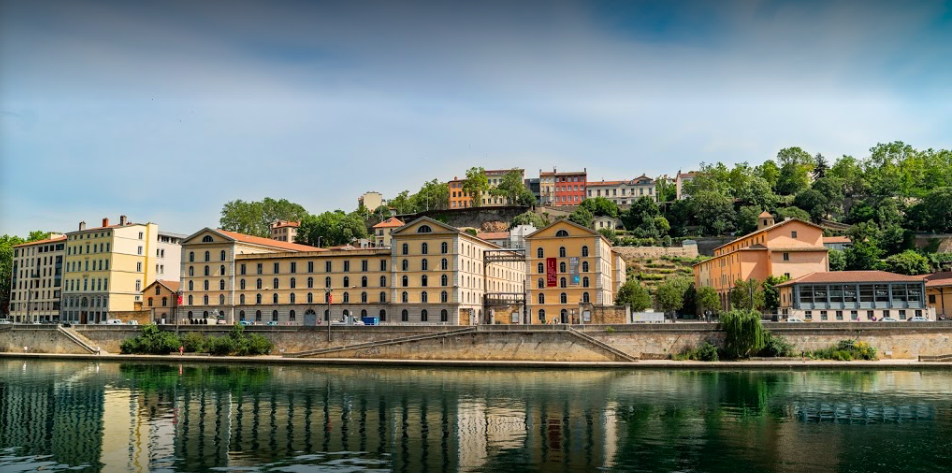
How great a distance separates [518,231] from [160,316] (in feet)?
167

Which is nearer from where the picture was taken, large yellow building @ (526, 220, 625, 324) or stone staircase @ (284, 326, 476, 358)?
stone staircase @ (284, 326, 476, 358)

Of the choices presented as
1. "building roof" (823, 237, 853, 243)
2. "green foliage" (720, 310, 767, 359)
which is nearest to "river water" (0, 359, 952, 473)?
"green foliage" (720, 310, 767, 359)

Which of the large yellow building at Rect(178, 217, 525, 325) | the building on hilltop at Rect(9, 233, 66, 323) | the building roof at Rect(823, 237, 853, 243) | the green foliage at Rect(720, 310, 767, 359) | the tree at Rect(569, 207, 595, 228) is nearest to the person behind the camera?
the green foliage at Rect(720, 310, 767, 359)

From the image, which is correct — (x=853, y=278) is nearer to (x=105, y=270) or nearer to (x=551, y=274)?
(x=551, y=274)

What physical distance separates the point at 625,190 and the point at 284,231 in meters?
69.0

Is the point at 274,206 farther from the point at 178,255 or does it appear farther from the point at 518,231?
the point at 518,231

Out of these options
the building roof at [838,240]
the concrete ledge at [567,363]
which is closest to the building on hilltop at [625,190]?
the building roof at [838,240]

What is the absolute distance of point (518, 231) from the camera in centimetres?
10544

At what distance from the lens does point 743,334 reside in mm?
53969

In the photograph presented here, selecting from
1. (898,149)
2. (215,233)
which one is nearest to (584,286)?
(215,233)

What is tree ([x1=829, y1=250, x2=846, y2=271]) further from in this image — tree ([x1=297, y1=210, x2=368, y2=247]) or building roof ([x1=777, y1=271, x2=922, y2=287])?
tree ([x1=297, y1=210, x2=368, y2=247])

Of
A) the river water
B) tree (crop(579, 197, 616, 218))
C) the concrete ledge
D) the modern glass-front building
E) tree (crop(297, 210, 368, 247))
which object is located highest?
tree (crop(579, 197, 616, 218))

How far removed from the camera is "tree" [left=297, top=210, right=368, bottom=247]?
379 ft

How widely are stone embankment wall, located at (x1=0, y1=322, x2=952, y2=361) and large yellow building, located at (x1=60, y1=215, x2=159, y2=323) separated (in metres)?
29.6
